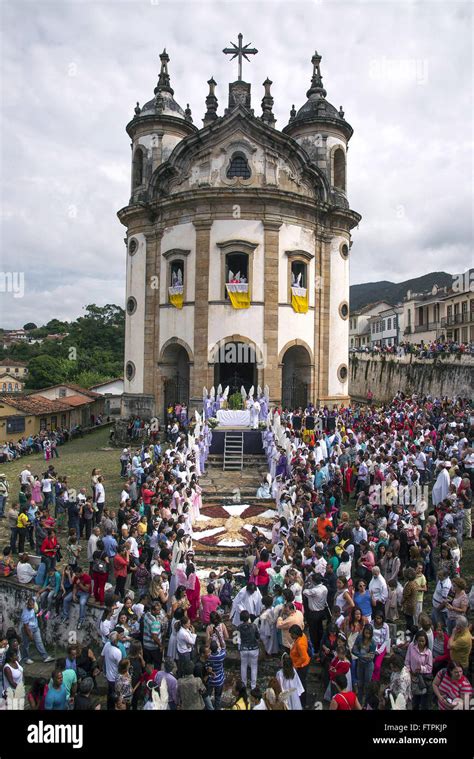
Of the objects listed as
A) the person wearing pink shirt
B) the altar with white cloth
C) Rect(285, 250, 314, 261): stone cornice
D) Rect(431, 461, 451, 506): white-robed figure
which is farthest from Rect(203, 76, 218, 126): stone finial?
the person wearing pink shirt

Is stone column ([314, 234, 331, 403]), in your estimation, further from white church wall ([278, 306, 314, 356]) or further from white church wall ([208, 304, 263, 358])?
white church wall ([208, 304, 263, 358])

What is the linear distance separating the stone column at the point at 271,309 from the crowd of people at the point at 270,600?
11.2 m

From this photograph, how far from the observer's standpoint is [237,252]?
27.6m

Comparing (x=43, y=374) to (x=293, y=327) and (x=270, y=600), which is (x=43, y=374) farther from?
(x=270, y=600)

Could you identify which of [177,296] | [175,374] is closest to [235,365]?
[175,374]

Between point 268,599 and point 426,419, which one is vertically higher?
point 426,419

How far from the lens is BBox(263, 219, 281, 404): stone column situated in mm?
27594

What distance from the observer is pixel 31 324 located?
15125 cm

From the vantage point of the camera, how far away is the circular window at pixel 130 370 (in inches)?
1228

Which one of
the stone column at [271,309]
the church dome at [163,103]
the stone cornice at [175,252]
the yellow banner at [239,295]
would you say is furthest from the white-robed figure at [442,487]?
the church dome at [163,103]

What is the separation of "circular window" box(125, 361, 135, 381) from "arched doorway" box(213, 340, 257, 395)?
4.95 metres
